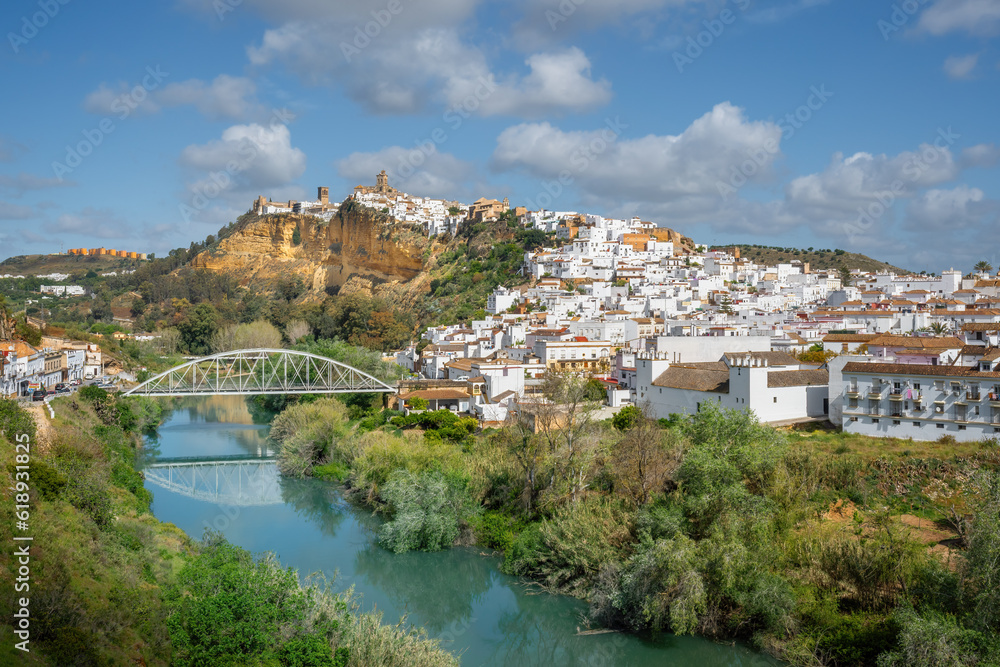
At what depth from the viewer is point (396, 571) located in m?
16.5

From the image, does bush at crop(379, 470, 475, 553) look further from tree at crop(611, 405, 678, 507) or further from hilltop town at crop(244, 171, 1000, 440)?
hilltop town at crop(244, 171, 1000, 440)

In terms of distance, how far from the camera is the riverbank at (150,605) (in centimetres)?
921

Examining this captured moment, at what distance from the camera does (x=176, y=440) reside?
3080 cm

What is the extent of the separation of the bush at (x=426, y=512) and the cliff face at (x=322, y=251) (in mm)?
53473

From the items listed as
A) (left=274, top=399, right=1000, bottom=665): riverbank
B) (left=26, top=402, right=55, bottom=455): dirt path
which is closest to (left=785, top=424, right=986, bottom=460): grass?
(left=274, top=399, right=1000, bottom=665): riverbank

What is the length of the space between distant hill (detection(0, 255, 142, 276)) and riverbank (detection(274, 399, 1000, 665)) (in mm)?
100429

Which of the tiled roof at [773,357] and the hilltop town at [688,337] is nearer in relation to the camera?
the hilltop town at [688,337]

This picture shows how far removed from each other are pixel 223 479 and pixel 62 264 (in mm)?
104393

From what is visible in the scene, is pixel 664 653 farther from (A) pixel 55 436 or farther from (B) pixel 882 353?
(B) pixel 882 353

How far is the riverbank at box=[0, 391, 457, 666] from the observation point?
9.21 meters

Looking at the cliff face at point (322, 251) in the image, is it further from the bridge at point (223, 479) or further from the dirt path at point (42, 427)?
A: the dirt path at point (42, 427)

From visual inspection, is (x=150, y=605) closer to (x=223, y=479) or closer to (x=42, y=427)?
(x=42, y=427)

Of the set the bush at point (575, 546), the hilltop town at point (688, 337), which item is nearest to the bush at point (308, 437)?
the hilltop town at point (688, 337)

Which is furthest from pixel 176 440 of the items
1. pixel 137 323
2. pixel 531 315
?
pixel 137 323
